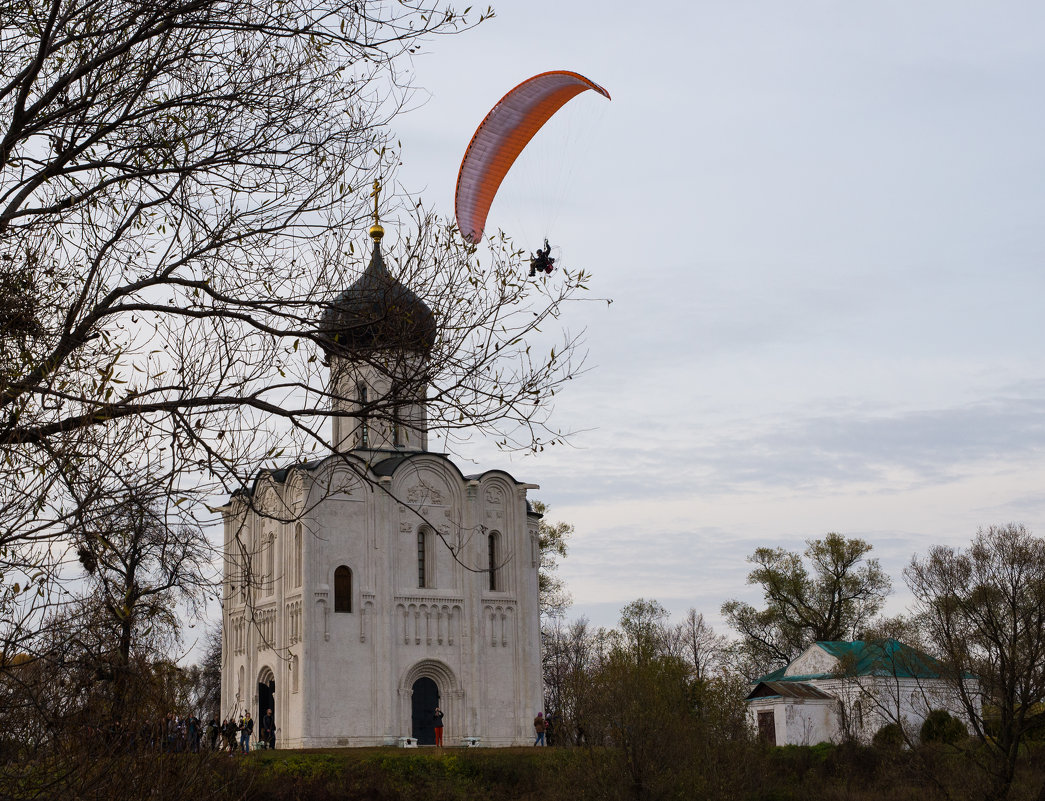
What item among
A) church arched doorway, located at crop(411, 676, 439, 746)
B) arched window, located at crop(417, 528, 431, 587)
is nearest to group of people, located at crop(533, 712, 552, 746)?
church arched doorway, located at crop(411, 676, 439, 746)

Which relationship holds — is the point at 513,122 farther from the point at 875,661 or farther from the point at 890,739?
the point at 875,661

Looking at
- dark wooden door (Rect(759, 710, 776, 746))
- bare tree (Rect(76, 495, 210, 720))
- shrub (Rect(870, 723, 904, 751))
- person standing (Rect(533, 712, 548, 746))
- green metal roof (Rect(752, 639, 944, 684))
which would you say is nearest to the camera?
bare tree (Rect(76, 495, 210, 720))

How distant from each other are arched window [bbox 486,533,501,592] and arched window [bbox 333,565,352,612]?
3.55 m

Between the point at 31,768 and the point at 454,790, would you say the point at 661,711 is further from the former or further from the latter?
the point at 31,768

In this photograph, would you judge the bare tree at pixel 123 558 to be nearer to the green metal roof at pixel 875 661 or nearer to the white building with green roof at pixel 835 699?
the green metal roof at pixel 875 661

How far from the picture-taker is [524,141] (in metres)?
19.6

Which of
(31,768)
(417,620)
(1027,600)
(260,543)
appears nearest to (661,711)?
(417,620)

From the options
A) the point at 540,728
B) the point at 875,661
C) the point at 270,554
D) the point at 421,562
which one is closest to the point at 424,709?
the point at 540,728

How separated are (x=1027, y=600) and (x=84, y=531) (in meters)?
24.8

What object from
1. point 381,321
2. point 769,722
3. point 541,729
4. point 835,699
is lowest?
point 769,722

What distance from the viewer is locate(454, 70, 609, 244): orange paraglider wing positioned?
62.3 ft

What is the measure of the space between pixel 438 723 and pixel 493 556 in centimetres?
422

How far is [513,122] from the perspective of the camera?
19438 millimetres

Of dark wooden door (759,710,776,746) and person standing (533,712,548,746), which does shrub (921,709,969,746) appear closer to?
dark wooden door (759,710,776,746)
